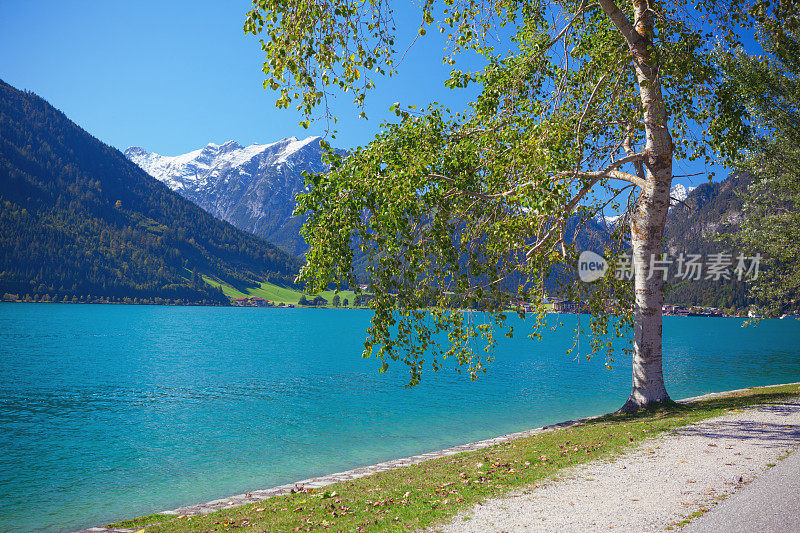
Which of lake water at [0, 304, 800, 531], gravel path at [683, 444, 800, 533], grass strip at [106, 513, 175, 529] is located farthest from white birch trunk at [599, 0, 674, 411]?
grass strip at [106, 513, 175, 529]

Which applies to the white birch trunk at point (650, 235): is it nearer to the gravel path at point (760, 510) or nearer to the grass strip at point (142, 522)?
the gravel path at point (760, 510)

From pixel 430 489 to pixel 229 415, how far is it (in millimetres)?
22310

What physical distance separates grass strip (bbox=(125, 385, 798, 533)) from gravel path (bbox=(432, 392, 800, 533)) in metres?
0.51

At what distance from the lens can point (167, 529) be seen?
8.60m

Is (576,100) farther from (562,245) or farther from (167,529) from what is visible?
(167,529)

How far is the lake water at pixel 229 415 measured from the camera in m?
16.3

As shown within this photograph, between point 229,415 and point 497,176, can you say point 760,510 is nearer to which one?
point 497,176

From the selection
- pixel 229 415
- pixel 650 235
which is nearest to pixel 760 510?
pixel 650 235

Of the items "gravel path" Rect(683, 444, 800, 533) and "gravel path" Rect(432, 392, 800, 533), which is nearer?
"gravel path" Rect(683, 444, 800, 533)

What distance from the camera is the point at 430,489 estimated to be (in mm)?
9539

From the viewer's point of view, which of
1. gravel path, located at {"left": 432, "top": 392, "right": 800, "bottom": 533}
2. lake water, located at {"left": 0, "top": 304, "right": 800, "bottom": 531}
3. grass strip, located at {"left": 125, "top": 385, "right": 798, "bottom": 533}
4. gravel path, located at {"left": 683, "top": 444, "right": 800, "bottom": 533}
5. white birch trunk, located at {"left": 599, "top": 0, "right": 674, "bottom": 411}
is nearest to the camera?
gravel path, located at {"left": 683, "top": 444, "right": 800, "bottom": 533}

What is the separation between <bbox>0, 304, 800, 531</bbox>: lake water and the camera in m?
16.3

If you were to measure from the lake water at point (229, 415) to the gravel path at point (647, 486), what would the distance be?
34.3 feet

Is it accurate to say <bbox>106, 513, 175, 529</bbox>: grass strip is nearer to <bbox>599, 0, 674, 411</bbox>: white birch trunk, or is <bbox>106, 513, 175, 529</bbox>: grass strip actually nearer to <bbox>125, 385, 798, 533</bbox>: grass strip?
<bbox>125, 385, 798, 533</bbox>: grass strip
